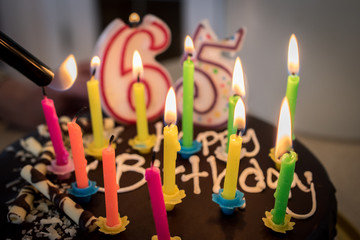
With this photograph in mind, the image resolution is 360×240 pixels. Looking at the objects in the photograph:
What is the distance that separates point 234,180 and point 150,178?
300mm

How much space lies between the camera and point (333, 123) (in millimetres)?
2100

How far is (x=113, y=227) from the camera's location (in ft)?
3.50

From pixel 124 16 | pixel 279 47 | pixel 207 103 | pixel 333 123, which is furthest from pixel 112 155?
pixel 124 16

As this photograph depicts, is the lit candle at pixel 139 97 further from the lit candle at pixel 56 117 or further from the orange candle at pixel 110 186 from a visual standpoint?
the orange candle at pixel 110 186

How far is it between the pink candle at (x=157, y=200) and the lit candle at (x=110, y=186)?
14 centimetres

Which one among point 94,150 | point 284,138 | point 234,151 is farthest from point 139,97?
point 284,138

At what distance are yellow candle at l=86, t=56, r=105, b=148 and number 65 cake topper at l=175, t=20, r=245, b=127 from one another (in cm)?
Answer: 37

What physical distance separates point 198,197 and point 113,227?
0.95ft

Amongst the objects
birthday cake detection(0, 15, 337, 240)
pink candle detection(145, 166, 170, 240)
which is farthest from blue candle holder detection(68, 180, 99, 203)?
pink candle detection(145, 166, 170, 240)

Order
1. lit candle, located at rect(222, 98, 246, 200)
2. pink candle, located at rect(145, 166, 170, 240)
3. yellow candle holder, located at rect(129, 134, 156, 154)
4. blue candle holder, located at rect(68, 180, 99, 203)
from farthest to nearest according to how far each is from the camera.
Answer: yellow candle holder, located at rect(129, 134, 156, 154) → blue candle holder, located at rect(68, 180, 99, 203) → lit candle, located at rect(222, 98, 246, 200) → pink candle, located at rect(145, 166, 170, 240)

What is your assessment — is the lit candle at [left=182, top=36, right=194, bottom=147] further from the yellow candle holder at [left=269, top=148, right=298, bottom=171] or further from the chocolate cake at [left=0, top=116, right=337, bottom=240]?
the yellow candle holder at [left=269, top=148, right=298, bottom=171]

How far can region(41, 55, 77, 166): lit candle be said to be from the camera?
125 centimetres

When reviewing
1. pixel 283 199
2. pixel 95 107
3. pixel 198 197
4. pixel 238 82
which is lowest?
pixel 198 197

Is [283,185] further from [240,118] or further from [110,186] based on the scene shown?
[110,186]
